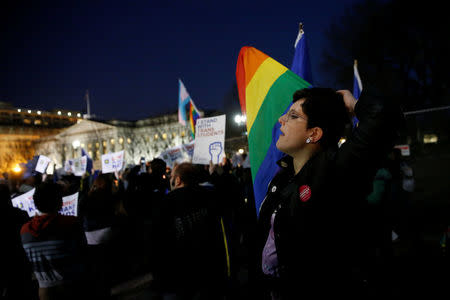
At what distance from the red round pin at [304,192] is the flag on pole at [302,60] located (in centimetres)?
183

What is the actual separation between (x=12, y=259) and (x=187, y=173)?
95.1 inches

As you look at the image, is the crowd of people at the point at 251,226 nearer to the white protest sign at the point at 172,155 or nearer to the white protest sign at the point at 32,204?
the white protest sign at the point at 32,204

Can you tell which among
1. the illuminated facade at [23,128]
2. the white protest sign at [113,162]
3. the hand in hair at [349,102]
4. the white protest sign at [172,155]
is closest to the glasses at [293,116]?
the hand in hair at [349,102]

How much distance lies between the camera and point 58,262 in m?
2.83

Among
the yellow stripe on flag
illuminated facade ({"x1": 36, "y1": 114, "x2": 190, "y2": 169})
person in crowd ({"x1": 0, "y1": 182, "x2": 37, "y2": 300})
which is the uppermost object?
illuminated facade ({"x1": 36, "y1": 114, "x2": 190, "y2": 169})

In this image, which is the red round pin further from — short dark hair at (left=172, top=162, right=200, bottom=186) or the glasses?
short dark hair at (left=172, top=162, right=200, bottom=186)

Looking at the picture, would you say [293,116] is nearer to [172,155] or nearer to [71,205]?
[71,205]

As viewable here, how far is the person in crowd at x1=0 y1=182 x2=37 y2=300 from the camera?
136 inches

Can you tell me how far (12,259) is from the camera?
11.4ft

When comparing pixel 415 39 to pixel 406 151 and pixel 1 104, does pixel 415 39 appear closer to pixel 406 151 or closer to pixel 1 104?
pixel 406 151

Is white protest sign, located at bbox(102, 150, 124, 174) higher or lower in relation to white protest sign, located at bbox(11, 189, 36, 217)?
higher

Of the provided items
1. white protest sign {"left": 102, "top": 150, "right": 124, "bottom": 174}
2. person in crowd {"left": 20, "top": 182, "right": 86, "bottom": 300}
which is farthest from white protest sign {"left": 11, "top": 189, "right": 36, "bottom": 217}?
white protest sign {"left": 102, "top": 150, "right": 124, "bottom": 174}

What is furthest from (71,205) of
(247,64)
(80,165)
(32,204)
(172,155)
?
(80,165)

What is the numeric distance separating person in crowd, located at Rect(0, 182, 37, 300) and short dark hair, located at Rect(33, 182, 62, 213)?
1027 millimetres
